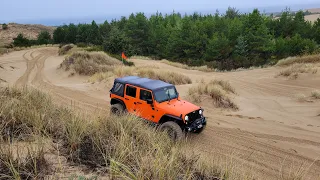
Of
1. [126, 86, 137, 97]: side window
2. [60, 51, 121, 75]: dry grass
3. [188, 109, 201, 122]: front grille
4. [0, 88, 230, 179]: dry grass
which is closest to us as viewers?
[0, 88, 230, 179]: dry grass

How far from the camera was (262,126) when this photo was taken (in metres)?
10.4

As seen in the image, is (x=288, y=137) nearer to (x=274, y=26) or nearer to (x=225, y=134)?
(x=225, y=134)

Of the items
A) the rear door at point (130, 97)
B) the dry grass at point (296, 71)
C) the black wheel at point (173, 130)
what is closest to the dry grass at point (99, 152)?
the black wheel at point (173, 130)

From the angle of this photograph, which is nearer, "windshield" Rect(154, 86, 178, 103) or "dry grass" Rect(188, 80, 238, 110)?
"windshield" Rect(154, 86, 178, 103)

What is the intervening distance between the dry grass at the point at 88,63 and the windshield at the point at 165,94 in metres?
13.4

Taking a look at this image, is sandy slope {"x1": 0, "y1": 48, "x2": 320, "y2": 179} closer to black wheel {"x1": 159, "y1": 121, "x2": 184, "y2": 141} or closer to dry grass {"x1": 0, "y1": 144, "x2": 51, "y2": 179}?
black wheel {"x1": 159, "y1": 121, "x2": 184, "y2": 141}

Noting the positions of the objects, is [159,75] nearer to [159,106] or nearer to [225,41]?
[159,106]

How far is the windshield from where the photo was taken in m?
8.99

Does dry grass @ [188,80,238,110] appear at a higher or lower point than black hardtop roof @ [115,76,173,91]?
lower

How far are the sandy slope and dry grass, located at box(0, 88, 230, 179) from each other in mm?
1184

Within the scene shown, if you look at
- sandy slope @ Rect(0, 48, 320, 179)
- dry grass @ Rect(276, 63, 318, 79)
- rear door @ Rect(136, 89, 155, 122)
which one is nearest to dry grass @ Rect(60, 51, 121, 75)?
sandy slope @ Rect(0, 48, 320, 179)

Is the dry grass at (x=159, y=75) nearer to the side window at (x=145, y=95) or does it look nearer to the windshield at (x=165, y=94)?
the windshield at (x=165, y=94)

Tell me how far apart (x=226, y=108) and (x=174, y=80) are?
19.2ft

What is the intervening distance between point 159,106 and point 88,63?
15701 millimetres
